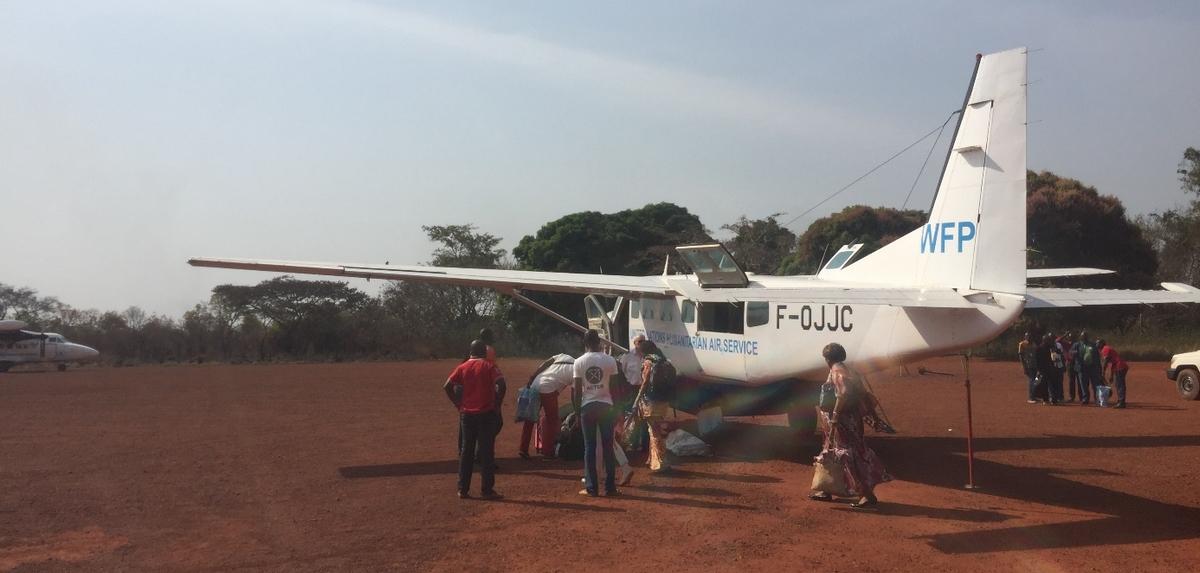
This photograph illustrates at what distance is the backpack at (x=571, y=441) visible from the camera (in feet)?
38.2

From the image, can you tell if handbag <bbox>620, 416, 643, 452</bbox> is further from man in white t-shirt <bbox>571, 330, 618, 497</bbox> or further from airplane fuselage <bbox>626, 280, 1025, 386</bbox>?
man in white t-shirt <bbox>571, 330, 618, 497</bbox>

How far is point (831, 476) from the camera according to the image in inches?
339

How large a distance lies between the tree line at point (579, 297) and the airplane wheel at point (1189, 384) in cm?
1340

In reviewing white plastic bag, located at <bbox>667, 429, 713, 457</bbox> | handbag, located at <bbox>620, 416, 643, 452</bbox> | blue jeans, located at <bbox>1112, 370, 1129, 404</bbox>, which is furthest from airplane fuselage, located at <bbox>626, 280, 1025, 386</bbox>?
blue jeans, located at <bbox>1112, 370, 1129, 404</bbox>

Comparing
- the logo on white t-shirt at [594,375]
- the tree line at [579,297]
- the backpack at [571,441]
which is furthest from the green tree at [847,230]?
the logo on white t-shirt at [594,375]

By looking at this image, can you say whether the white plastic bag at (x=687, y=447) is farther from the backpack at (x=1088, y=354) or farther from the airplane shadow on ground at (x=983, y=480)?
the backpack at (x=1088, y=354)

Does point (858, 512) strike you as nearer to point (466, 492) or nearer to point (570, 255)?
point (466, 492)

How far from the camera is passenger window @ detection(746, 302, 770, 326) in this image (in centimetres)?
1135

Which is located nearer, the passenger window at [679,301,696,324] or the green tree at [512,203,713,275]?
the passenger window at [679,301,696,324]

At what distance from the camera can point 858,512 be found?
8.53 m

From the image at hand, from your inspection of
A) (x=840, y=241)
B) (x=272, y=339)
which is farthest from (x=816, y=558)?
(x=272, y=339)

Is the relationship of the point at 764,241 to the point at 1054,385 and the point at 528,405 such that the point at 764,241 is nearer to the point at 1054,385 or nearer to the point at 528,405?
the point at 1054,385

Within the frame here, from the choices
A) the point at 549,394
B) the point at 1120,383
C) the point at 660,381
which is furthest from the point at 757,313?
the point at 1120,383

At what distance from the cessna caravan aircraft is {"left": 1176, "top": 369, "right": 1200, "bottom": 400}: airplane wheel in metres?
10.5
